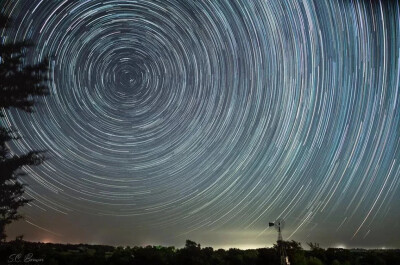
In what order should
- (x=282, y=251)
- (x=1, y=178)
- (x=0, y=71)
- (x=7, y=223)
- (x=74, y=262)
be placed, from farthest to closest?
(x=7, y=223), (x=282, y=251), (x=1, y=178), (x=74, y=262), (x=0, y=71)

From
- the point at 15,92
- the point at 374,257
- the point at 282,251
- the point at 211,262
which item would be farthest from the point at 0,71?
the point at 374,257

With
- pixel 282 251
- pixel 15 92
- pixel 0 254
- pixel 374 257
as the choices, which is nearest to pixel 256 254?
pixel 282 251

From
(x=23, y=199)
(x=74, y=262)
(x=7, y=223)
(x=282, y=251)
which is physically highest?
(x=23, y=199)

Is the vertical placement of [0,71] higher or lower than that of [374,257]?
higher

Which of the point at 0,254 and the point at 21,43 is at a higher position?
the point at 21,43

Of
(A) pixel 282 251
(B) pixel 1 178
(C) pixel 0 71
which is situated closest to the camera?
(C) pixel 0 71

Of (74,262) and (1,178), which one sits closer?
(74,262)

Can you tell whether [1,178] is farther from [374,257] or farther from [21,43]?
[374,257]

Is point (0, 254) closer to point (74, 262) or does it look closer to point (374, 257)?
point (74, 262)

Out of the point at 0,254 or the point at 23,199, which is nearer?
the point at 0,254

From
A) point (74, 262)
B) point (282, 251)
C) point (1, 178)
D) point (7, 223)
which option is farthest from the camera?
point (7, 223)
